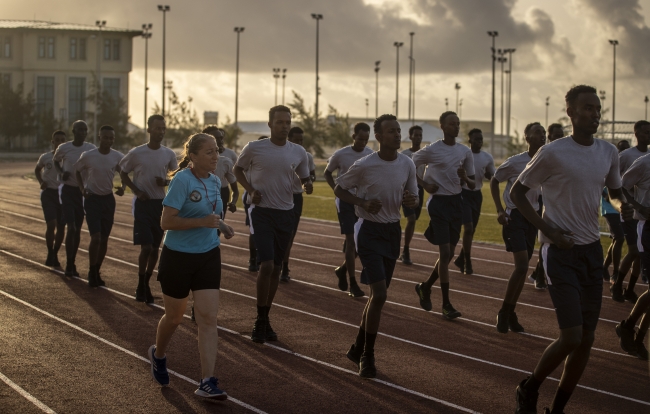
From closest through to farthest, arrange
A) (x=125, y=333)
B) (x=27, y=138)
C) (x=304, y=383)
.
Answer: (x=304, y=383)
(x=125, y=333)
(x=27, y=138)

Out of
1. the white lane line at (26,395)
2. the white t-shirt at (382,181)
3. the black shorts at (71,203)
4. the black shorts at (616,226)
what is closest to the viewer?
the white lane line at (26,395)

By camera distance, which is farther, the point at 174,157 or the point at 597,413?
the point at 174,157

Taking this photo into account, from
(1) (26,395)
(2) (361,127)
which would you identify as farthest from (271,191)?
(1) (26,395)

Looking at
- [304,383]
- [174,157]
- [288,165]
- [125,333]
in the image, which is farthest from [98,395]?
[174,157]

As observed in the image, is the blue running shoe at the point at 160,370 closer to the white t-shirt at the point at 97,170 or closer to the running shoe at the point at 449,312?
the running shoe at the point at 449,312

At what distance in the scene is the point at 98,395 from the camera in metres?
7.16

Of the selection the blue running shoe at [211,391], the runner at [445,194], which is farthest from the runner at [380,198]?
the runner at [445,194]

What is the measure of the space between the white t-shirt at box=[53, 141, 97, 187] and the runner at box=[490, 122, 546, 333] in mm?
6492

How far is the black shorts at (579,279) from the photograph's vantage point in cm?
639

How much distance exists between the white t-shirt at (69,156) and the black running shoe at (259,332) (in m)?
5.58

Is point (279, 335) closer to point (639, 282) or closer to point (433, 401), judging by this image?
point (433, 401)

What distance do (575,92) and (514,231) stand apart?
3936mm

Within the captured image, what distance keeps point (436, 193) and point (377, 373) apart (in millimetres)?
3640

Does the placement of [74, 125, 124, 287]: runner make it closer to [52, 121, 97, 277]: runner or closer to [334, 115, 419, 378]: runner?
[52, 121, 97, 277]: runner
